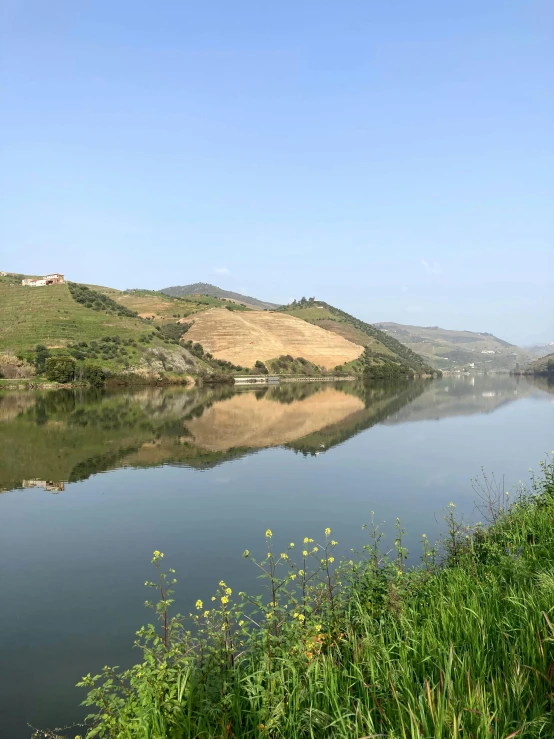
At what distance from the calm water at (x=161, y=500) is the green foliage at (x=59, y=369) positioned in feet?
133

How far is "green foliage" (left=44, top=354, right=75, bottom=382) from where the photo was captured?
101562 millimetres

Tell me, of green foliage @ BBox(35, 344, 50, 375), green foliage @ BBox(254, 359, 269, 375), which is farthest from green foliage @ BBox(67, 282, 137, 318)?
green foliage @ BBox(254, 359, 269, 375)

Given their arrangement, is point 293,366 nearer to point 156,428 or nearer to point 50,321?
point 50,321

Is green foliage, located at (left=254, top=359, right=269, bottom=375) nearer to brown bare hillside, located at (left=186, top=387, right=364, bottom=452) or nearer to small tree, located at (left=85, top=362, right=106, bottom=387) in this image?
small tree, located at (left=85, top=362, right=106, bottom=387)

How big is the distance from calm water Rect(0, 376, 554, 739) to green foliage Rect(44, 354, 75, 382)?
4061 centimetres

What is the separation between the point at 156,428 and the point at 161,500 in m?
26.5

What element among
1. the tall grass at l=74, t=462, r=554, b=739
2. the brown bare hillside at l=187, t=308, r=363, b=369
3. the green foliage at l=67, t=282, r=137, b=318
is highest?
the green foliage at l=67, t=282, r=137, b=318

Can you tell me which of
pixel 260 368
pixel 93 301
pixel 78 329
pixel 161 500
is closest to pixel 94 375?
pixel 78 329

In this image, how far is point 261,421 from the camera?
202 feet

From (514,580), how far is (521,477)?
75.8ft

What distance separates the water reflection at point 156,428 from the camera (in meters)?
35.9

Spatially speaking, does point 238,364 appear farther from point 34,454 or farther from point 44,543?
point 44,543

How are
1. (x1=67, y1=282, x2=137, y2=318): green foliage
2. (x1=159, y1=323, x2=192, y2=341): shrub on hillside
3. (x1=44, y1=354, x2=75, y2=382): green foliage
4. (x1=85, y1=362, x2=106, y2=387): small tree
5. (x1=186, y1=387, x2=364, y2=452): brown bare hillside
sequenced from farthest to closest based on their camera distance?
(x1=159, y1=323, x2=192, y2=341): shrub on hillside
(x1=67, y1=282, x2=137, y2=318): green foliage
(x1=85, y1=362, x2=106, y2=387): small tree
(x1=44, y1=354, x2=75, y2=382): green foliage
(x1=186, y1=387, x2=364, y2=452): brown bare hillside

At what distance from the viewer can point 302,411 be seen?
239 feet
